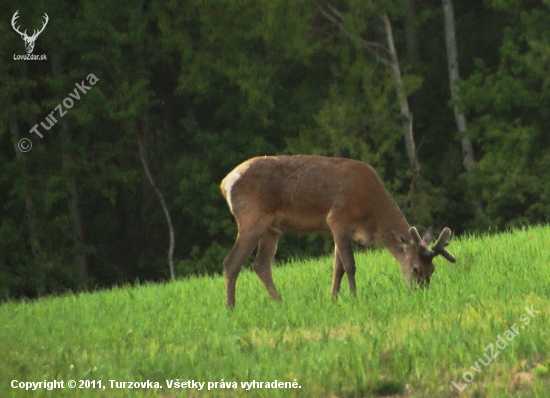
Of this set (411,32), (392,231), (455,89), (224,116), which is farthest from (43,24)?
(392,231)

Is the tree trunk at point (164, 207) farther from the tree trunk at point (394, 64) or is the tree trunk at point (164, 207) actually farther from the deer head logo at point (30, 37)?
the tree trunk at point (394, 64)

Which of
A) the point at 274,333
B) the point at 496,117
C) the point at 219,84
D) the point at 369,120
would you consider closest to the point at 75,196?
the point at 219,84

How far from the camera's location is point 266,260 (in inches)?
478

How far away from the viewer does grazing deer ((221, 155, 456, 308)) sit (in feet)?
37.7

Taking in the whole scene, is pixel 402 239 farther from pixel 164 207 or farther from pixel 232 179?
pixel 164 207

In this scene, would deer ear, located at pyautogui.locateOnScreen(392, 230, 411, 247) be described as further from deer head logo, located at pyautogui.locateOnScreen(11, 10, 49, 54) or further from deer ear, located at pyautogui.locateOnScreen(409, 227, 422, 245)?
deer head logo, located at pyautogui.locateOnScreen(11, 10, 49, 54)

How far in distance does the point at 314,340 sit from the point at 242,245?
2.45 metres

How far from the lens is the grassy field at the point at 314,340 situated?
25.4 feet

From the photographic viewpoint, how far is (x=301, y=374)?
7.98 meters

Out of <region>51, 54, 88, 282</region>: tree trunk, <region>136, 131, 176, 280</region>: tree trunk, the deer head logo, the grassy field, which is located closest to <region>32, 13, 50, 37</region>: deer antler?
the deer head logo

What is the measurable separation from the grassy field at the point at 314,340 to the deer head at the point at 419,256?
0.25 m

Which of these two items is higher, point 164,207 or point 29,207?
point 29,207

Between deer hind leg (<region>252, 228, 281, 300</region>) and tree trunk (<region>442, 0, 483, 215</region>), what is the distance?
62.1 feet

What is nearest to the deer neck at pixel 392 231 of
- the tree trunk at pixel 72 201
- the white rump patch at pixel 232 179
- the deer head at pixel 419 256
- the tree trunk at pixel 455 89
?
the deer head at pixel 419 256
